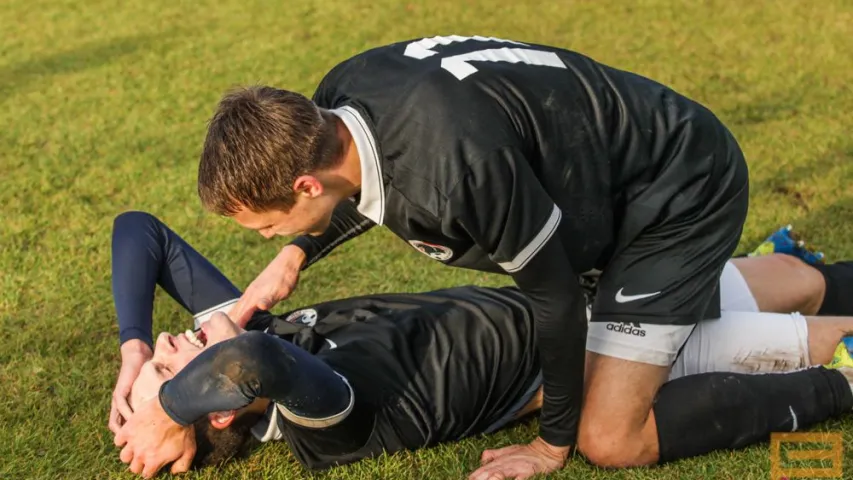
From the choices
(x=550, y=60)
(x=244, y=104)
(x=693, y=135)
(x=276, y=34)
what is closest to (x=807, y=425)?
(x=693, y=135)

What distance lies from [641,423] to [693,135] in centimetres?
88

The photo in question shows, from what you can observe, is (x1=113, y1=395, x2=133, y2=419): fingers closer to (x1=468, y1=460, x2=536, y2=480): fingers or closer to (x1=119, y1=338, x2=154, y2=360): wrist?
(x1=119, y1=338, x2=154, y2=360): wrist

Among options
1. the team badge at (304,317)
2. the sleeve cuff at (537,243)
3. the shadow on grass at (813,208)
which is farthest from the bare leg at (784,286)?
the team badge at (304,317)

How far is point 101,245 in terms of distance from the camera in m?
4.45

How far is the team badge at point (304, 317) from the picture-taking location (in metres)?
3.06

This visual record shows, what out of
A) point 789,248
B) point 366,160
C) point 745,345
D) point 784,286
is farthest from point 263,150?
point 789,248

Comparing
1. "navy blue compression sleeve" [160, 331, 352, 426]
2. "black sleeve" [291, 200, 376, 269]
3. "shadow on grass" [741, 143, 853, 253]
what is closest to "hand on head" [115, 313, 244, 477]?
"navy blue compression sleeve" [160, 331, 352, 426]

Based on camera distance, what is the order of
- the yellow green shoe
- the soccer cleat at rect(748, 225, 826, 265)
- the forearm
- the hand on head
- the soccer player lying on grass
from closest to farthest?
1. the forearm
2. the soccer player lying on grass
3. the hand on head
4. the yellow green shoe
5. the soccer cleat at rect(748, 225, 826, 265)

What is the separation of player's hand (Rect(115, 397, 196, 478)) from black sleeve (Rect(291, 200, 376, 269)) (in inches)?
30.0

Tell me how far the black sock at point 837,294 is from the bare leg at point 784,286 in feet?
0.07

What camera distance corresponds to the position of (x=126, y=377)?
2807mm

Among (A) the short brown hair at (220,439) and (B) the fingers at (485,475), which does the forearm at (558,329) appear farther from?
(A) the short brown hair at (220,439)

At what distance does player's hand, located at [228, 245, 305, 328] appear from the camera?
302 centimetres

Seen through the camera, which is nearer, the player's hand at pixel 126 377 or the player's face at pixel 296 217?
the player's face at pixel 296 217
